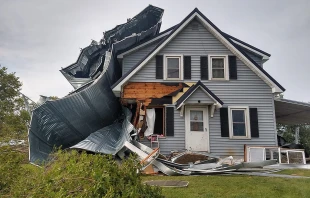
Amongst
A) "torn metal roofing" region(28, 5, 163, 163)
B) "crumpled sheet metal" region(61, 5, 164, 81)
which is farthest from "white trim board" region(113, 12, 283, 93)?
"crumpled sheet metal" region(61, 5, 164, 81)

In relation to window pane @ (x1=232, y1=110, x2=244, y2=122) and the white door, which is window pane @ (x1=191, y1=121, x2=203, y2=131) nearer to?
the white door

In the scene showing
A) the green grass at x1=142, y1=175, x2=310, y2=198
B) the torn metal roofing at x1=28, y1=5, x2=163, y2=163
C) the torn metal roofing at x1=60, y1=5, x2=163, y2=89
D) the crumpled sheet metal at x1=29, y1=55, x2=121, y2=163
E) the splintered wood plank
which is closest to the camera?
the green grass at x1=142, y1=175, x2=310, y2=198

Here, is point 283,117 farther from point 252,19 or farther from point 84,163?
point 84,163

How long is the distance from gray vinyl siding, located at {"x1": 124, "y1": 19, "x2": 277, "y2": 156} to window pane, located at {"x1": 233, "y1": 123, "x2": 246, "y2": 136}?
13.4 inches

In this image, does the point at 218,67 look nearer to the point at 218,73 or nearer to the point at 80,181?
the point at 218,73

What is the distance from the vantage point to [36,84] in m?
24.2

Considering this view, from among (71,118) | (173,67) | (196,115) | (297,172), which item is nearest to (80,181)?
(71,118)

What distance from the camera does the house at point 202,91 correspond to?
10.9m

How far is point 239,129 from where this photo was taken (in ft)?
36.6

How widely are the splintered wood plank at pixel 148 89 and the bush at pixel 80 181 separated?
837 centimetres

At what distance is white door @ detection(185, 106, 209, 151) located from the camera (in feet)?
35.7

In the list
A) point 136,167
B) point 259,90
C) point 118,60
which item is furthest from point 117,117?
point 136,167

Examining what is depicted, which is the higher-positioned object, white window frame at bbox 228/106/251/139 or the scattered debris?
white window frame at bbox 228/106/251/139

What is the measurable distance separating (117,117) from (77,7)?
541cm
